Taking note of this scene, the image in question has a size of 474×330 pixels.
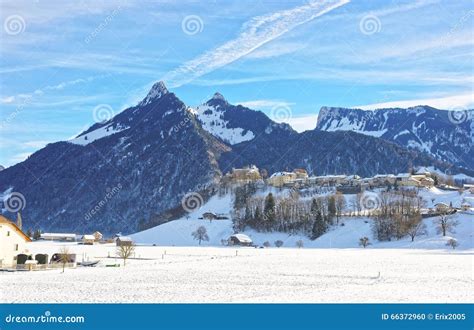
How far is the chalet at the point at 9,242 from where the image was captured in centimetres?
5986

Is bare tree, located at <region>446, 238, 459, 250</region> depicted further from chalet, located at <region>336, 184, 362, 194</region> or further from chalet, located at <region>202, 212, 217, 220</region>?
chalet, located at <region>202, 212, 217, 220</region>

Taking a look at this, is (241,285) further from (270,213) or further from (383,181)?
(383,181)

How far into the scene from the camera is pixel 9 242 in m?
60.8

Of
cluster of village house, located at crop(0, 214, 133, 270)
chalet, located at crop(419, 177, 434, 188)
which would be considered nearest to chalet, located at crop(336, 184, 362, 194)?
chalet, located at crop(419, 177, 434, 188)

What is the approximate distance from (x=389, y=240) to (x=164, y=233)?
2334 inches

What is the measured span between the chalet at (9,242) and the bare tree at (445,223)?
82014mm

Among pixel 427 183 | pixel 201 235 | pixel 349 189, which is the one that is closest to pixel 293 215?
pixel 201 235

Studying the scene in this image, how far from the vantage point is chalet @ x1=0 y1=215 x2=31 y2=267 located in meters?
59.9

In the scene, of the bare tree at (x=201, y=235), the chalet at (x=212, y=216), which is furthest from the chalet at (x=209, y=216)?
the bare tree at (x=201, y=235)

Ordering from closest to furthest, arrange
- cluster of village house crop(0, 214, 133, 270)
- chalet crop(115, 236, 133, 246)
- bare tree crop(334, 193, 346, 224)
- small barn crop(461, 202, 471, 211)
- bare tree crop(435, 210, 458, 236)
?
cluster of village house crop(0, 214, 133, 270)
chalet crop(115, 236, 133, 246)
bare tree crop(435, 210, 458, 236)
small barn crop(461, 202, 471, 211)
bare tree crop(334, 193, 346, 224)

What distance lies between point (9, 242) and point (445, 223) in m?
85.9

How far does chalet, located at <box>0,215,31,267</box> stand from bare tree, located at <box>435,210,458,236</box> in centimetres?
8201

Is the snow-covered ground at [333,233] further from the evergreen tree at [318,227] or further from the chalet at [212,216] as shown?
the chalet at [212,216]
